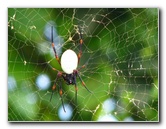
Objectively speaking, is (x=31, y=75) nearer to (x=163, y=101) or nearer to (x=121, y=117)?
(x=121, y=117)

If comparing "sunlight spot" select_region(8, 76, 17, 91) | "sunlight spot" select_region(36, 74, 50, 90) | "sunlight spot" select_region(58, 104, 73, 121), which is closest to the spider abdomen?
"sunlight spot" select_region(36, 74, 50, 90)

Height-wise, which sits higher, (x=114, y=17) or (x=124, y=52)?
(x=114, y=17)

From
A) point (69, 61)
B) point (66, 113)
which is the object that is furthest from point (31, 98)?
point (69, 61)

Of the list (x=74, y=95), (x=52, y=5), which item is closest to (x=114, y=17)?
(x=52, y=5)

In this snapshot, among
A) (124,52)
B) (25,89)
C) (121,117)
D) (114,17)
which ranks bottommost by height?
(121,117)

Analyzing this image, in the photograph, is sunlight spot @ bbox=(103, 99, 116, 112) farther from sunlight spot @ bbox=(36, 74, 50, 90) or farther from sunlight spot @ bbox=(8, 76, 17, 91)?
sunlight spot @ bbox=(8, 76, 17, 91)

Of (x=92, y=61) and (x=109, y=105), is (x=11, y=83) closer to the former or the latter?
(x=92, y=61)
